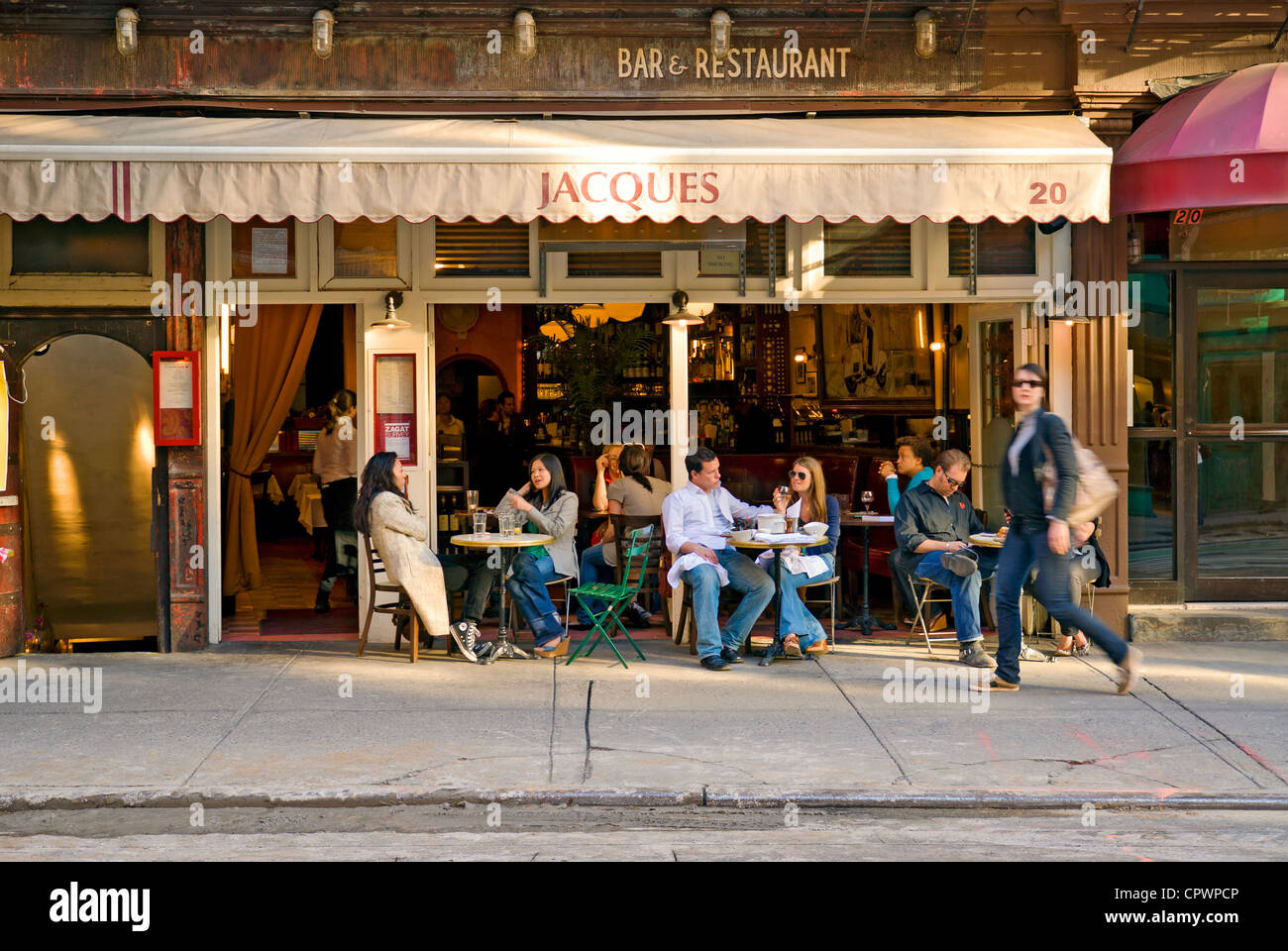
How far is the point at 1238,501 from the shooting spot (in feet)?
33.9

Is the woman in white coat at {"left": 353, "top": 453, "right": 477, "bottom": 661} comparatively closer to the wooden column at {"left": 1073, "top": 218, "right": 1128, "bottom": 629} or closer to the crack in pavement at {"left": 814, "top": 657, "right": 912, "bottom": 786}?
the crack in pavement at {"left": 814, "top": 657, "right": 912, "bottom": 786}

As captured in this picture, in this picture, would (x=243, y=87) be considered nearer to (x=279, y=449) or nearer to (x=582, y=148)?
(x=582, y=148)

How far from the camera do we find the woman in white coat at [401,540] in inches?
362

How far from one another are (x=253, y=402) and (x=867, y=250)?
5157 mm

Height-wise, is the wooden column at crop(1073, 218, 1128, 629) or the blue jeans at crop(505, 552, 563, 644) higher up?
the wooden column at crop(1073, 218, 1128, 629)

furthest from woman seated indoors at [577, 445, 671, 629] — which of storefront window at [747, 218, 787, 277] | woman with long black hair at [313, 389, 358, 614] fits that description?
woman with long black hair at [313, 389, 358, 614]

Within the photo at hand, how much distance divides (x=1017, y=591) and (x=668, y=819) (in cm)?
311

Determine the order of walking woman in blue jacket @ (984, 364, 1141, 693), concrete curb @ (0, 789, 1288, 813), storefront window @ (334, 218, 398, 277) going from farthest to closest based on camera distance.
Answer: storefront window @ (334, 218, 398, 277) → walking woman in blue jacket @ (984, 364, 1141, 693) → concrete curb @ (0, 789, 1288, 813)

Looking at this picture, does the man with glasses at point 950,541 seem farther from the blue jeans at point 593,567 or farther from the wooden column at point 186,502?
the wooden column at point 186,502

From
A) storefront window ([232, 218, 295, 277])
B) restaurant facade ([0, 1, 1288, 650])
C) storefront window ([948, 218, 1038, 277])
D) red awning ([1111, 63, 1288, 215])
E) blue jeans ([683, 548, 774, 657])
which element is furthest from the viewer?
storefront window ([948, 218, 1038, 277])

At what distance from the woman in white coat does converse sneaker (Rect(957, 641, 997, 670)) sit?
3.25 m

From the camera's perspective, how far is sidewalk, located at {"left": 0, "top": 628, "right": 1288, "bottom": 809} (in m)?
6.44

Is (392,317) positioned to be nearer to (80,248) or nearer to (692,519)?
(80,248)

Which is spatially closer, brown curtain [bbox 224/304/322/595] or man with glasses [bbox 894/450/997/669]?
man with glasses [bbox 894/450/997/669]
